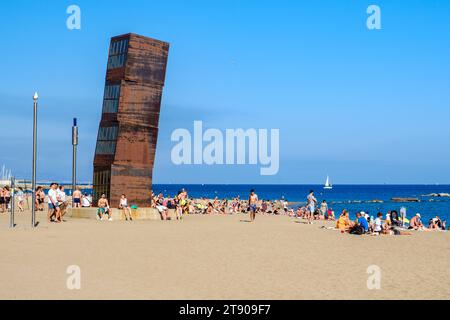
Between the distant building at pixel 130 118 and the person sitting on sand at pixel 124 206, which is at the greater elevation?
the distant building at pixel 130 118

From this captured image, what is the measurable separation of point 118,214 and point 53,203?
4222 millimetres

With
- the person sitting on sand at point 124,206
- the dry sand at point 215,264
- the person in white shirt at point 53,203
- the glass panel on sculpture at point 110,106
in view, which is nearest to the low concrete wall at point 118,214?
the person sitting on sand at point 124,206

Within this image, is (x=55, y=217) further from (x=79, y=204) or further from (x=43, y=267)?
(x=43, y=267)

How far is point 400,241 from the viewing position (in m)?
20.5

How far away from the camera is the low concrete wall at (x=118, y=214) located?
28.5 m

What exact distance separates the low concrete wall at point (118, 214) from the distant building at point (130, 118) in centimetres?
57

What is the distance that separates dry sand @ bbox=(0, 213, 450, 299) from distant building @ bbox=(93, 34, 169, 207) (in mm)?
7592

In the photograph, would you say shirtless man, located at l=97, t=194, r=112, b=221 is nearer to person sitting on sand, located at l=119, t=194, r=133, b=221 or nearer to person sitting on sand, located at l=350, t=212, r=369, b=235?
person sitting on sand, located at l=119, t=194, r=133, b=221

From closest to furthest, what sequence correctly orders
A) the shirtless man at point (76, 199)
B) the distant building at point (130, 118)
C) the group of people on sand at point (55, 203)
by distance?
the group of people on sand at point (55, 203)
the distant building at point (130, 118)
the shirtless man at point (76, 199)

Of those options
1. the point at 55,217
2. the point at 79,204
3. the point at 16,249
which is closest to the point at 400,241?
the point at 16,249

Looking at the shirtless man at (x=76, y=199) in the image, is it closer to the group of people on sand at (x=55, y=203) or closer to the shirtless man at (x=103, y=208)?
the shirtless man at (x=103, y=208)

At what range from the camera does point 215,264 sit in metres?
13.5

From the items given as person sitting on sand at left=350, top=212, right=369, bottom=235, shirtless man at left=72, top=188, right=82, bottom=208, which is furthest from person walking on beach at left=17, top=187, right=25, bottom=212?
person sitting on sand at left=350, top=212, right=369, bottom=235

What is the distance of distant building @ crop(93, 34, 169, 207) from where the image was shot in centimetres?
2878
